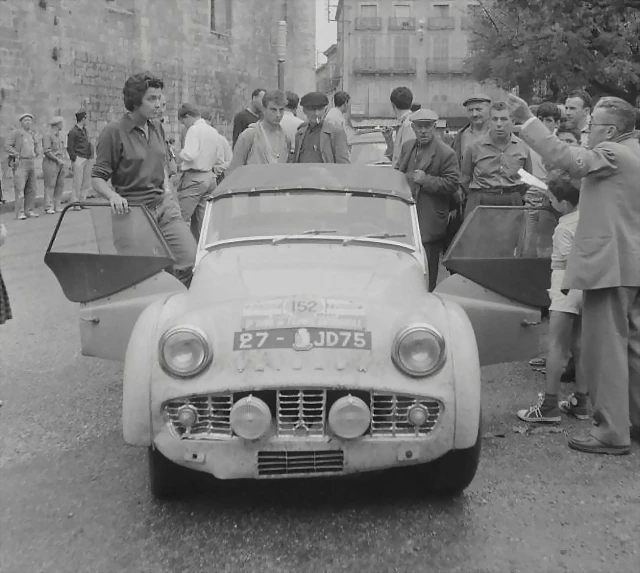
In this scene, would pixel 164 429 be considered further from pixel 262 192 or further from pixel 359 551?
pixel 262 192

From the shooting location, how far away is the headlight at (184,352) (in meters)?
3.77

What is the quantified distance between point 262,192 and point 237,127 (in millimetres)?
6778

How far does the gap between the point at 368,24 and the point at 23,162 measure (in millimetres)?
52563

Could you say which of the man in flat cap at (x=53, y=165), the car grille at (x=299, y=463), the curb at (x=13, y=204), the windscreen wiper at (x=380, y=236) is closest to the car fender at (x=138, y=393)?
the car grille at (x=299, y=463)

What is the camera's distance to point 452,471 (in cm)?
403

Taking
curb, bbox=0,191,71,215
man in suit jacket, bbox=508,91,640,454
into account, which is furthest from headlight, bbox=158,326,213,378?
curb, bbox=0,191,71,215

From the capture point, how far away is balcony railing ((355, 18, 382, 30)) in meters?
65.3

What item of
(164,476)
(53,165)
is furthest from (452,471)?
(53,165)

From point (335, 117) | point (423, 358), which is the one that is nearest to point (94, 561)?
point (423, 358)

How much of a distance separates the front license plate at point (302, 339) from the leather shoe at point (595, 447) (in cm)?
164

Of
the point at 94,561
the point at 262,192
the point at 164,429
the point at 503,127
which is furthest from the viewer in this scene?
the point at 503,127

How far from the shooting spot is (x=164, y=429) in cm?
378

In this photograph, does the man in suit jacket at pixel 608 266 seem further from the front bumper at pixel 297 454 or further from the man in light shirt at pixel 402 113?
the man in light shirt at pixel 402 113

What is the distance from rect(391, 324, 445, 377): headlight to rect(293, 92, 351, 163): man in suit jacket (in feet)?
13.5
